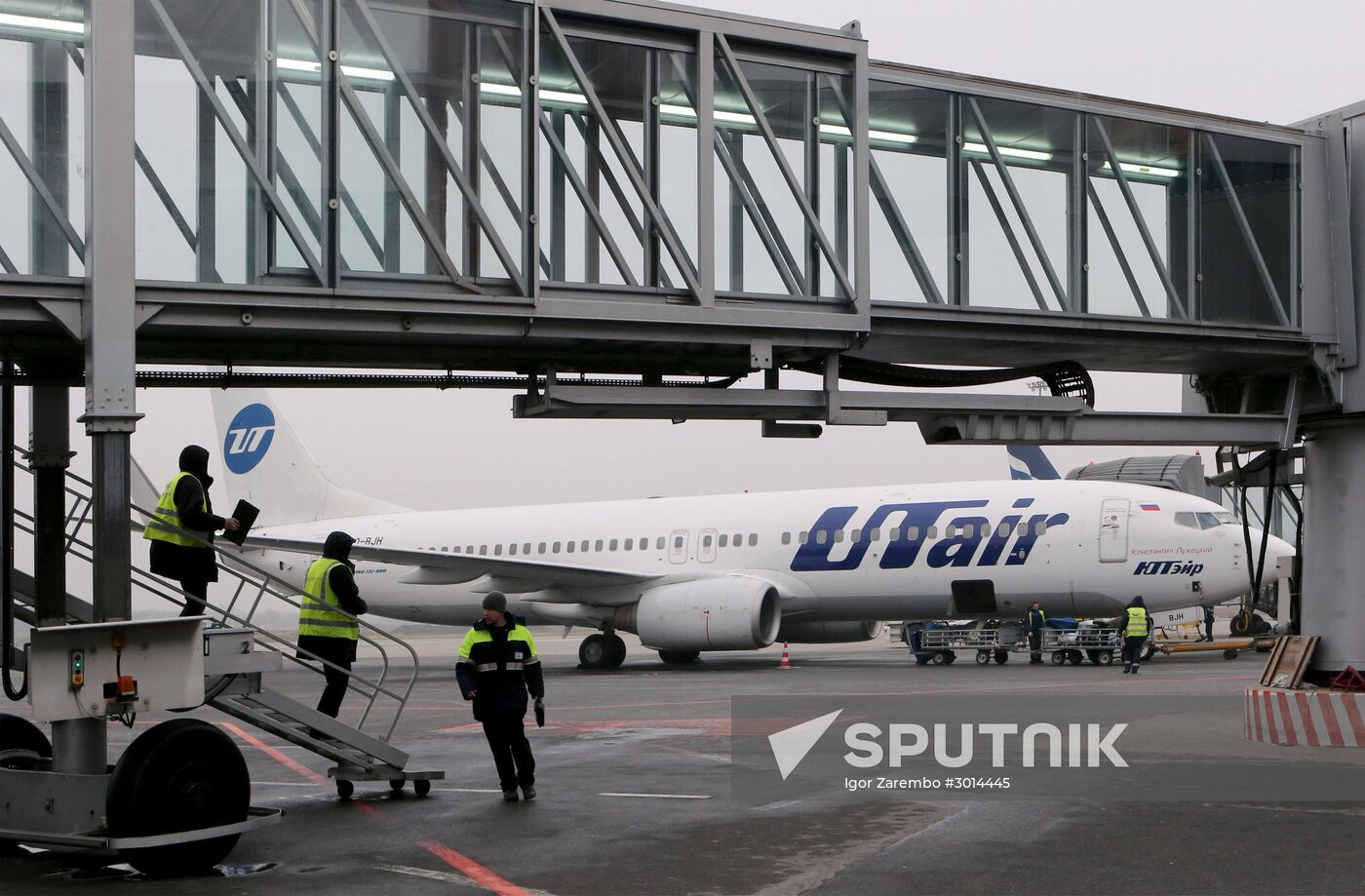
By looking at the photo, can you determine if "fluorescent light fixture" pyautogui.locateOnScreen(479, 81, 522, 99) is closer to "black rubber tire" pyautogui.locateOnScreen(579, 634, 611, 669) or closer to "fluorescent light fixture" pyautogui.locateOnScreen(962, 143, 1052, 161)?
"fluorescent light fixture" pyautogui.locateOnScreen(962, 143, 1052, 161)

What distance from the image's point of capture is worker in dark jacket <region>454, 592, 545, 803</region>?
10.8 metres

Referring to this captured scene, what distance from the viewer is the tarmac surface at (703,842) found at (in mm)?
7699

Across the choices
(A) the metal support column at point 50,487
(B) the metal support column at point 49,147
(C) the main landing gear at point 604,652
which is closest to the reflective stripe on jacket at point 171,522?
(A) the metal support column at point 50,487

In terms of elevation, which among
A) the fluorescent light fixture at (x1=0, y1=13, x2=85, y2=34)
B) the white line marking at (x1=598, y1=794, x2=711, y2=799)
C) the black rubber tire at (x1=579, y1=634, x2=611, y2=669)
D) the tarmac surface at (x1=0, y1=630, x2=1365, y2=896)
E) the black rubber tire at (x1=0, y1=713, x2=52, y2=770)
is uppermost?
the fluorescent light fixture at (x1=0, y1=13, x2=85, y2=34)

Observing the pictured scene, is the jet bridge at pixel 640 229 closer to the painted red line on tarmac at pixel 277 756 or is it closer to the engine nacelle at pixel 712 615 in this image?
the painted red line on tarmac at pixel 277 756

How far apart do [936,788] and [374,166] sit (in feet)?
20.2

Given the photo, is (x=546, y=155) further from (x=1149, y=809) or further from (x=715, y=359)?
(x=1149, y=809)

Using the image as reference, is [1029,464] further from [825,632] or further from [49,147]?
[49,147]

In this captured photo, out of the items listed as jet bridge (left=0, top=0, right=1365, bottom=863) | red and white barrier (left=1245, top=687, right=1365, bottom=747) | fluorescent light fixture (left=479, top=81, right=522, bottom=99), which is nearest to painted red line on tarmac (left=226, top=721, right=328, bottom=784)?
jet bridge (left=0, top=0, right=1365, bottom=863)

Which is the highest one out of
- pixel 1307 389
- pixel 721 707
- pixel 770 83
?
pixel 770 83

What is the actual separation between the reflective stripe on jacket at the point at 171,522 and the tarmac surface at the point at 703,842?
2.03 metres

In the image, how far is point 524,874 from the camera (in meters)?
7.98

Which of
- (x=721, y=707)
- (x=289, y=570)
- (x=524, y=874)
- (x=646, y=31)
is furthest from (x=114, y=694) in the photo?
(x=289, y=570)

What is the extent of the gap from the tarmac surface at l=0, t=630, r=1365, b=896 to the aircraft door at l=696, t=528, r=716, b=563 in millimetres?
16069
